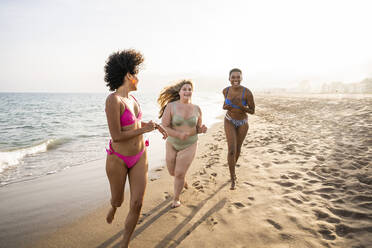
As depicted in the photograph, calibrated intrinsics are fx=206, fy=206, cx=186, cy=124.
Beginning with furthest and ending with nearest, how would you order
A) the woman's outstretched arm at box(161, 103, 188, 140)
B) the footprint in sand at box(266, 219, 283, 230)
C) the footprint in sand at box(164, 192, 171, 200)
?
the footprint in sand at box(164, 192, 171, 200) < the woman's outstretched arm at box(161, 103, 188, 140) < the footprint in sand at box(266, 219, 283, 230)

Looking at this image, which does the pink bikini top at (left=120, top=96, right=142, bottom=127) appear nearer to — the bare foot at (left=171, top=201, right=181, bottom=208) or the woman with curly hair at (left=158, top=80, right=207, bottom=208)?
the woman with curly hair at (left=158, top=80, right=207, bottom=208)

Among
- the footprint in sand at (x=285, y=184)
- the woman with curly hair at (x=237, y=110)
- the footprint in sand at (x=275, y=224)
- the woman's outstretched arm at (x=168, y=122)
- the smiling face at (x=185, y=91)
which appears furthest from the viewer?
the woman with curly hair at (x=237, y=110)

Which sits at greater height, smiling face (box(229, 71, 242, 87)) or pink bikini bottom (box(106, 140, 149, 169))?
smiling face (box(229, 71, 242, 87))

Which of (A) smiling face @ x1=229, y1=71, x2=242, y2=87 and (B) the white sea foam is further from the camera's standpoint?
(B) the white sea foam

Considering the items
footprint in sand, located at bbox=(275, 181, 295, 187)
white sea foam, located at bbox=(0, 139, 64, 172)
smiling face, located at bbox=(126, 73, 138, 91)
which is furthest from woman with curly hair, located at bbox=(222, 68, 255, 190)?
white sea foam, located at bbox=(0, 139, 64, 172)

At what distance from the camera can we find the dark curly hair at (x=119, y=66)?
2420mm

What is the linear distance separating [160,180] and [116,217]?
168cm

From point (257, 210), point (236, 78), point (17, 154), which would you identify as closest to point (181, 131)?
point (257, 210)

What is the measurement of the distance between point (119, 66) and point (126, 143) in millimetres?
907

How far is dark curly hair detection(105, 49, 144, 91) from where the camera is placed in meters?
2.42

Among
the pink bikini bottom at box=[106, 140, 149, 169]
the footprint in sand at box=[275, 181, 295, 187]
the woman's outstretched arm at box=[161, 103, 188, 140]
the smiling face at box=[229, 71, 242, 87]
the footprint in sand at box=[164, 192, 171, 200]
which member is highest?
the smiling face at box=[229, 71, 242, 87]

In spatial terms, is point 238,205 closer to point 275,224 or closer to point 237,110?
point 275,224

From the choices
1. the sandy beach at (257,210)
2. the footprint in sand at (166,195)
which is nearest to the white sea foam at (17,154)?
the sandy beach at (257,210)

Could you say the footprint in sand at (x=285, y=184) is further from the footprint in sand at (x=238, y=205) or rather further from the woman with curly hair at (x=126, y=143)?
the woman with curly hair at (x=126, y=143)
